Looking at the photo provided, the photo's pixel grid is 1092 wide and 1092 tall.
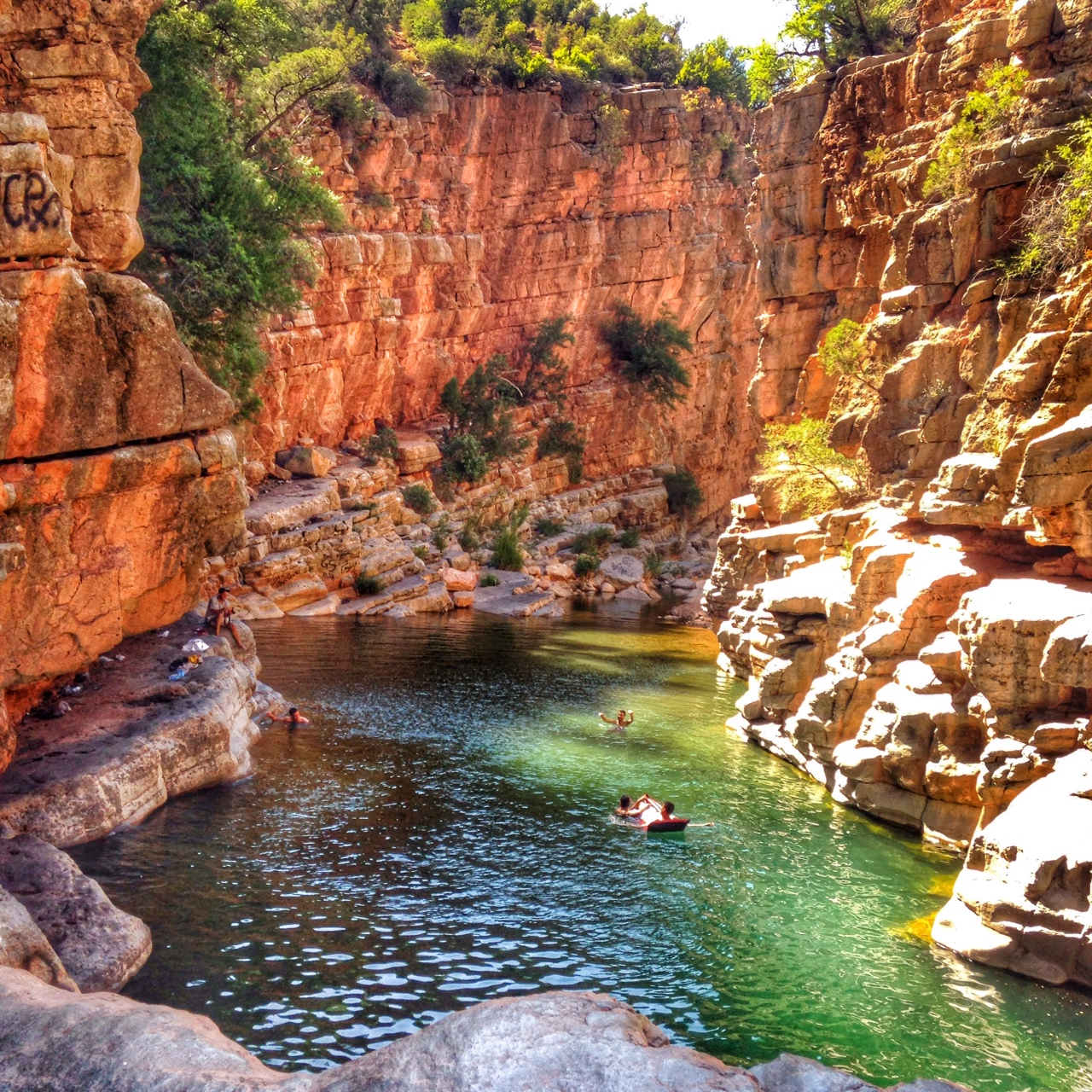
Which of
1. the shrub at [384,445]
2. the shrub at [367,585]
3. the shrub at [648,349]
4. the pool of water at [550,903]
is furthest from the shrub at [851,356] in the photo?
the shrub at [648,349]

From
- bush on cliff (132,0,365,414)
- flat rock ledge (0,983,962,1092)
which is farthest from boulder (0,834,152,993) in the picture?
bush on cliff (132,0,365,414)

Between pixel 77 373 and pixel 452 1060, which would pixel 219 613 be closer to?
pixel 77 373

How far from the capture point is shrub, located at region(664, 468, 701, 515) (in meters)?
59.3

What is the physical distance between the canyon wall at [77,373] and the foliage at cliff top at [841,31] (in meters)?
22.7

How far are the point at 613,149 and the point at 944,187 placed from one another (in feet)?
117

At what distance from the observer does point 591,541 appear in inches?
2016

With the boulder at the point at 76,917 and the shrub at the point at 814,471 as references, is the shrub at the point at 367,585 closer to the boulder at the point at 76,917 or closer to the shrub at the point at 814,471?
the shrub at the point at 814,471

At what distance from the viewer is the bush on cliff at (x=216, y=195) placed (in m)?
26.0

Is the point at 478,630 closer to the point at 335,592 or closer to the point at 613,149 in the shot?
the point at 335,592

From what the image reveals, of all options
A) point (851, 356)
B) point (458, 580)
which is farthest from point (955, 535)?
point (458, 580)

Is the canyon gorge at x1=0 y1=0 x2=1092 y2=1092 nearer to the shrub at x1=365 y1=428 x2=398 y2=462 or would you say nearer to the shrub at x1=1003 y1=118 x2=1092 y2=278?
the shrub at x1=1003 y1=118 x2=1092 y2=278

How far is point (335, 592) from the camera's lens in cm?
3725

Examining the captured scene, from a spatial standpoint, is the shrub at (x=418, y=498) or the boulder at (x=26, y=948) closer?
the boulder at (x=26, y=948)

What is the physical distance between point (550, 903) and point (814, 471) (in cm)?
1660
